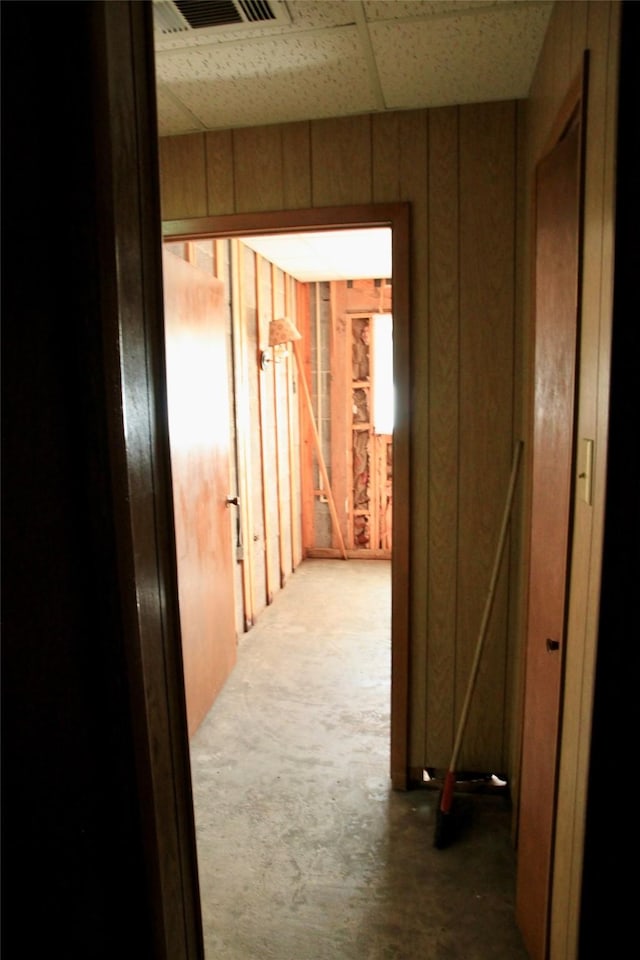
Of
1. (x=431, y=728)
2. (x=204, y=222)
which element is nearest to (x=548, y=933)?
(x=431, y=728)

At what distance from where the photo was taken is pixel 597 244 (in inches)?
41.7

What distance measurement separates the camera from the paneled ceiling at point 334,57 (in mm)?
1562

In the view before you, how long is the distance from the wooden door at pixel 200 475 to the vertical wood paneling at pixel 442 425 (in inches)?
41.2

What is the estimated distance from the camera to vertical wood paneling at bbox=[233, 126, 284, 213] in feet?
7.43

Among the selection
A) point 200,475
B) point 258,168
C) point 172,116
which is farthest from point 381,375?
point 172,116

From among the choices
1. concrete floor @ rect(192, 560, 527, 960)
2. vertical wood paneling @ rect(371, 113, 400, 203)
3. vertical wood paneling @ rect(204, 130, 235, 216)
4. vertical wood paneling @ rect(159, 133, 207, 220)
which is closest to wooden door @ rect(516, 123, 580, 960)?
concrete floor @ rect(192, 560, 527, 960)

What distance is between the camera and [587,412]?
1.15 m

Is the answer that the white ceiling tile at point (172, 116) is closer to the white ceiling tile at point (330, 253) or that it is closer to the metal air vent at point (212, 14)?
the metal air vent at point (212, 14)

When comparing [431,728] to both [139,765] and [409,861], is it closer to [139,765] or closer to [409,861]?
[409,861]

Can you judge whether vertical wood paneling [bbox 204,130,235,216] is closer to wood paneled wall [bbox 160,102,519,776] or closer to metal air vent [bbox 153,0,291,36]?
wood paneled wall [bbox 160,102,519,776]

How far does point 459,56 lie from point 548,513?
1393 millimetres

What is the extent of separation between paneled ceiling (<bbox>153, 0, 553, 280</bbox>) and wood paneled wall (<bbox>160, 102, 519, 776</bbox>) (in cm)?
10

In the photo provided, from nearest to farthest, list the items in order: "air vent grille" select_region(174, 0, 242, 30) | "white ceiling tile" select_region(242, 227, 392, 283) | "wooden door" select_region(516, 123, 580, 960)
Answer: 1. "wooden door" select_region(516, 123, 580, 960)
2. "air vent grille" select_region(174, 0, 242, 30)
3. "white ceiling tile" select_region(242, 227, 392, 283)

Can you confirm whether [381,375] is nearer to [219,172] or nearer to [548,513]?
[219,172]
